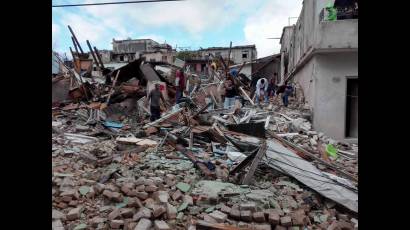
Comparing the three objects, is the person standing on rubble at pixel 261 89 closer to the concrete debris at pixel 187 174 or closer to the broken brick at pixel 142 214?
the concrete debris at pixel 187 174

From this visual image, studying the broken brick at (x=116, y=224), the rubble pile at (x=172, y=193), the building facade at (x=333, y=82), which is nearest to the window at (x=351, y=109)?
the building facade at (x=333, y=82)

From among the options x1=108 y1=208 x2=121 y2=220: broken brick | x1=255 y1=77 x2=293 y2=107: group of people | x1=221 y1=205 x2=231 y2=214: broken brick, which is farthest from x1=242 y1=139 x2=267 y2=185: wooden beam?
x1=255 y1=77 x2=293 y2=107: group of people

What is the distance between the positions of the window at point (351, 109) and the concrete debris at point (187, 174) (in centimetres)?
94

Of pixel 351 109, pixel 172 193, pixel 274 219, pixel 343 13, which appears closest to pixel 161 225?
pixel 172 193

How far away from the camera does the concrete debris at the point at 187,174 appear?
189 inches

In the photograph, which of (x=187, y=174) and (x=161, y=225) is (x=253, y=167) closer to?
(x=187, y=174)

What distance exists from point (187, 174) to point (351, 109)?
23.6ft

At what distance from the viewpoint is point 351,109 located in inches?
444

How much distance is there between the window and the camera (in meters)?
11.1
